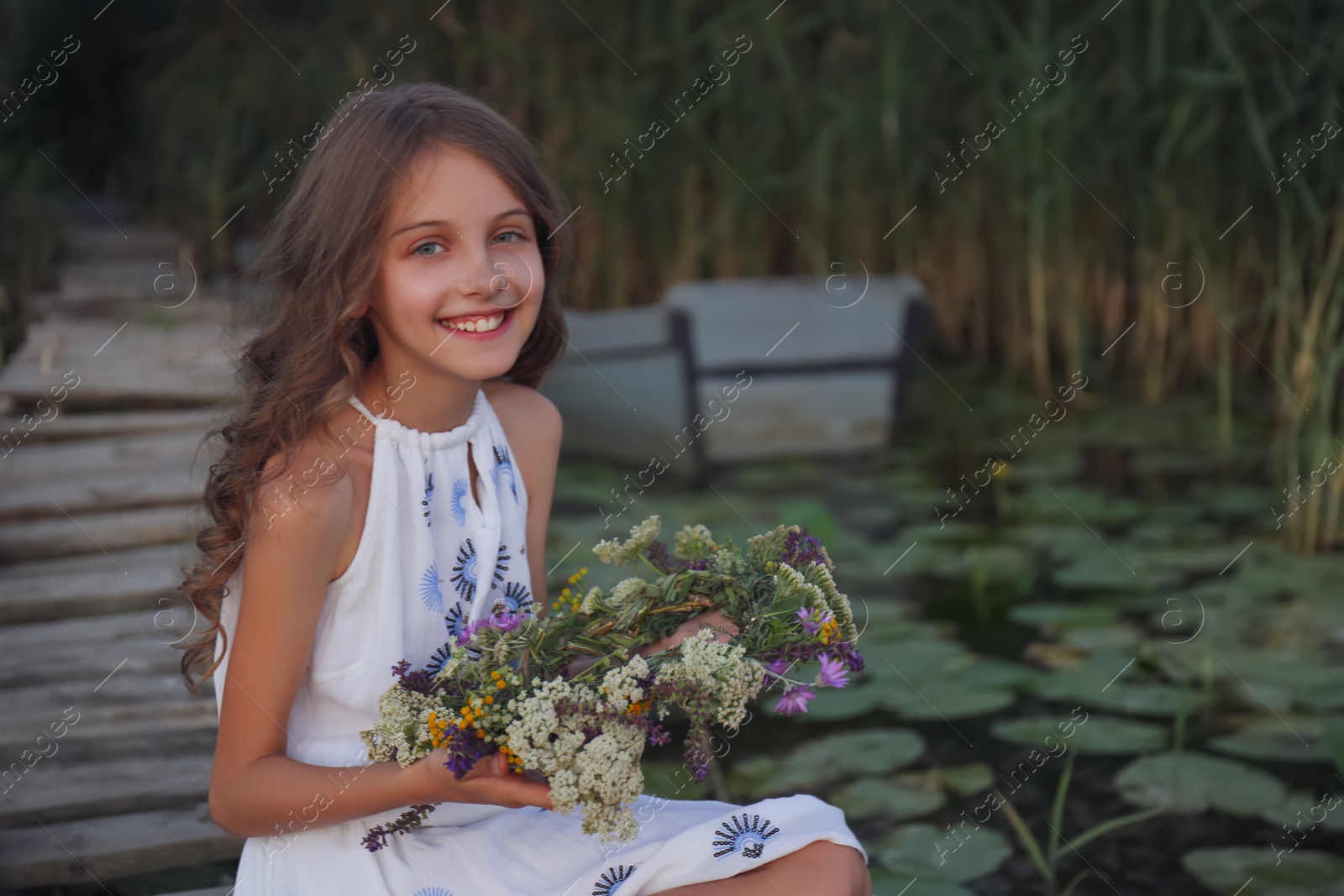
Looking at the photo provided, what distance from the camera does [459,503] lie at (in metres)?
1.48

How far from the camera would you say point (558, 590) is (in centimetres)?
289

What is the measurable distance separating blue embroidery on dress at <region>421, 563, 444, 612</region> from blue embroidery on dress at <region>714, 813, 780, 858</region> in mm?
377

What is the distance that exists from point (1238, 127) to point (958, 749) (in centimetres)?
235

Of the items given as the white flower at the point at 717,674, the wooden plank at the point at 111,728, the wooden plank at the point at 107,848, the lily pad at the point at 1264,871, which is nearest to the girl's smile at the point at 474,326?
the white flower at the point at 717,674

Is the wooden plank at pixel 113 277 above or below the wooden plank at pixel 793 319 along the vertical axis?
above

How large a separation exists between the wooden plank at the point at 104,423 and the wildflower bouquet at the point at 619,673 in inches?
73.5

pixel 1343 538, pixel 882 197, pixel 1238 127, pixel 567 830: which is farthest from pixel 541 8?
pixel 567 830

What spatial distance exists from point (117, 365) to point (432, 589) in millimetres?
2240

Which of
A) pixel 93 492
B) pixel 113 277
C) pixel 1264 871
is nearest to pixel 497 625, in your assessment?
pixel 1264 871

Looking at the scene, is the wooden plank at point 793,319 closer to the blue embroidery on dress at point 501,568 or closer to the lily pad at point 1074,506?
the lily pad at point 1074,506

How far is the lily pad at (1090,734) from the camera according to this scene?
2271mm

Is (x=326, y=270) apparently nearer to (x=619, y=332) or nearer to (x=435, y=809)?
(x=435, y=809)

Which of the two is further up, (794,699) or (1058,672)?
(1058,672)

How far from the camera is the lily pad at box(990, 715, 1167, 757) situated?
2.27 m
